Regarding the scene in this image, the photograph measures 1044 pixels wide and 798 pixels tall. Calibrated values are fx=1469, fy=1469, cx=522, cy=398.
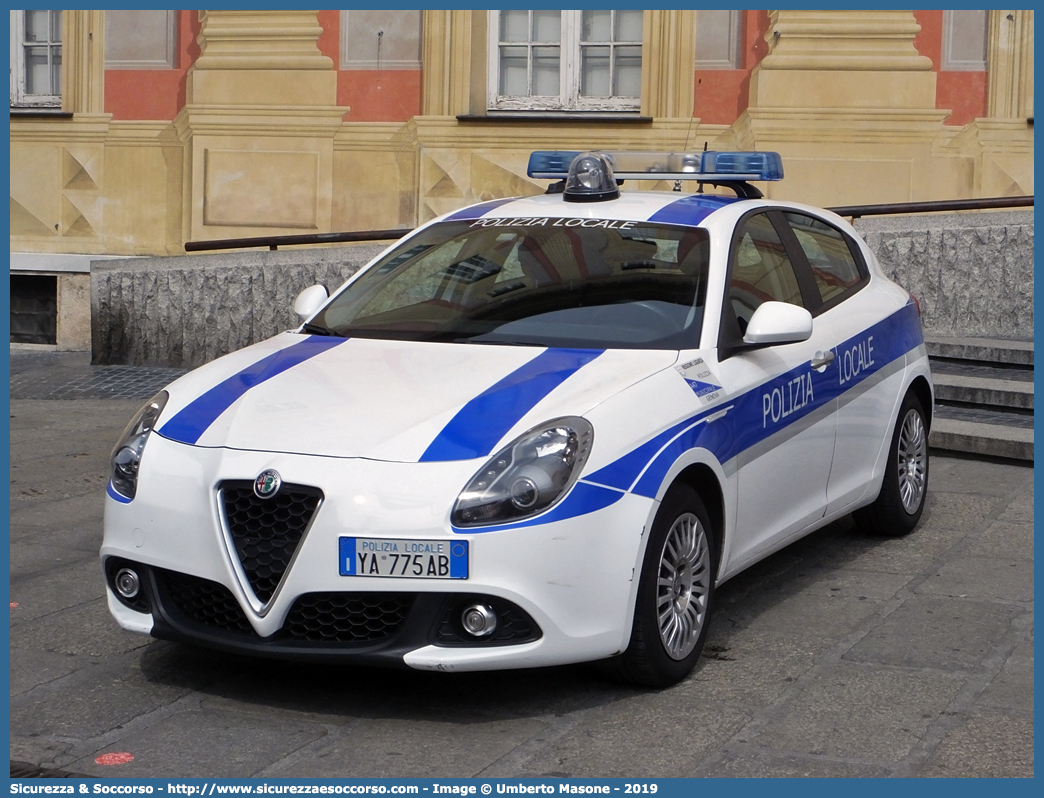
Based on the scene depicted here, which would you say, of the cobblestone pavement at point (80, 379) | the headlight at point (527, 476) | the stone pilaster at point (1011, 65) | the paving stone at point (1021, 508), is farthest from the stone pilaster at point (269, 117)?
the headlight at point (527, 476)

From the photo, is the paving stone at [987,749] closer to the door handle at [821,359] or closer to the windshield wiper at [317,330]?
the door handle at [821,359]

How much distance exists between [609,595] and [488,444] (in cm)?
55

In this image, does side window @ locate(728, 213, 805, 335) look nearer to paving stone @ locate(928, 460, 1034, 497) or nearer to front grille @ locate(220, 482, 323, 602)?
front grille @ locate(220, 482, 323, 602)

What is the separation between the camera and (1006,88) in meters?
13.2

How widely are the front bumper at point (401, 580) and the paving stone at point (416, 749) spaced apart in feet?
0.64

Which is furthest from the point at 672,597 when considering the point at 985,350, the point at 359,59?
the point at 359,59

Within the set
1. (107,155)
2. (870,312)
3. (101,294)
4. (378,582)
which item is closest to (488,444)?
(378,582)

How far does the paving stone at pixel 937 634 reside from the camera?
483 cm

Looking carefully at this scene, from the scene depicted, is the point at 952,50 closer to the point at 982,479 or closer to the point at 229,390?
the point at 982,479

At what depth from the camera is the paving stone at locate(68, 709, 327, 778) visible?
385cm

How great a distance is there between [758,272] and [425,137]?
358 inches

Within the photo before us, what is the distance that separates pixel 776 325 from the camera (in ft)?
16.2

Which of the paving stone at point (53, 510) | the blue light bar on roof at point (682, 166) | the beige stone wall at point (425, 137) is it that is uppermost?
the beige stone wall at point (425, 137)

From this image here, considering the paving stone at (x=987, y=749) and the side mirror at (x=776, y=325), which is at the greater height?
the side mirror at (x=776, y=325)
